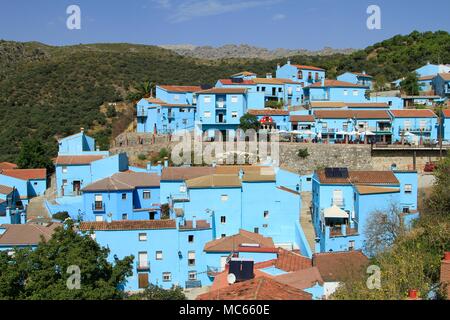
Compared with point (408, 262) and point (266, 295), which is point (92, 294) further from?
point (408, 262)

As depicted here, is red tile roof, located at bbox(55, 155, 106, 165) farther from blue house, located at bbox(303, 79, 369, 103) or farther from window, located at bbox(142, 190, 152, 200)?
blue house, located at bbox(303, 79, 369, 103)

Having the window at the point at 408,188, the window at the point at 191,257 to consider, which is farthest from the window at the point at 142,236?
the window at the point at 408,188

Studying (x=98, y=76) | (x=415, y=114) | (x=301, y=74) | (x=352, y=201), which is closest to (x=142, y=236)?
(x=352, y=201)

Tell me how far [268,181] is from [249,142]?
806cm

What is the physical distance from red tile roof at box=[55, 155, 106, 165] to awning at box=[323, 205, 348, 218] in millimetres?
14353

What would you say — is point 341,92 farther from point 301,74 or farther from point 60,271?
point 60,271

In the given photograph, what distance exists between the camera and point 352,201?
2231 centimetres

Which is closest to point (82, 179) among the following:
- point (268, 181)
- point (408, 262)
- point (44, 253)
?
point (268, 181)

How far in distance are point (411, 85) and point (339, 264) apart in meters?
26.5

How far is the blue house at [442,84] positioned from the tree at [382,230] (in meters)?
20.6

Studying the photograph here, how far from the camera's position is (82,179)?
29.9 meters

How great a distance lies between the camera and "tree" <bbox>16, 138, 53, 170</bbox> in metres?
34.4

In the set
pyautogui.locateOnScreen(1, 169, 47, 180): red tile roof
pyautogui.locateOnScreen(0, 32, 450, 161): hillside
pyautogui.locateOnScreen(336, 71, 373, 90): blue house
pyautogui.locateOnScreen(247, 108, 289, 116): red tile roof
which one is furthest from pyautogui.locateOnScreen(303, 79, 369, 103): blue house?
pyautogui.locateOnScreen(1, 169, 47, 180): red tile roof
